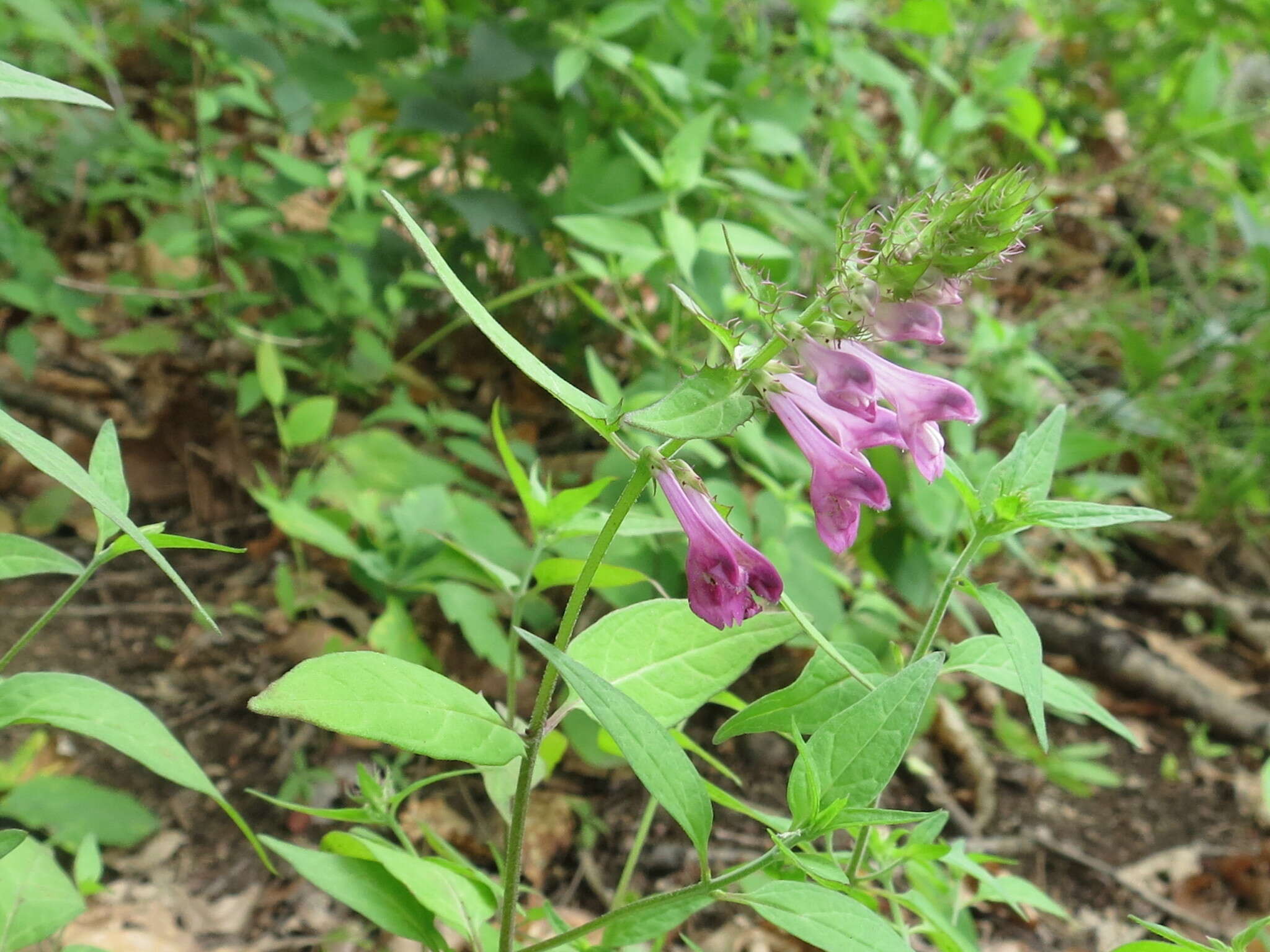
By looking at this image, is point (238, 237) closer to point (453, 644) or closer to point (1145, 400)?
point (453, 644)

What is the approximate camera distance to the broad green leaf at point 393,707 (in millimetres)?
904

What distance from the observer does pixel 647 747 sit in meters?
0.94

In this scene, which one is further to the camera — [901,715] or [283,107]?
[283,107]

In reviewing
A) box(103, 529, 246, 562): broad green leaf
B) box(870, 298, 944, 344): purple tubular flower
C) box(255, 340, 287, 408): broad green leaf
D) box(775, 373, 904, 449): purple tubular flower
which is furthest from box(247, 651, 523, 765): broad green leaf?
box(255, 340, 287, 408): broad green leaf

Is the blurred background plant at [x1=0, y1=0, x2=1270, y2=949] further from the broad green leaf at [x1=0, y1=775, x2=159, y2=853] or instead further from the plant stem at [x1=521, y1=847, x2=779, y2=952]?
the plant stem at [x1=521, y1=847, x2=779, y2=952]

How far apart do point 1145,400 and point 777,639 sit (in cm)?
338

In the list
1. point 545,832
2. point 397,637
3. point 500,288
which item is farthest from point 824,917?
point 500,288

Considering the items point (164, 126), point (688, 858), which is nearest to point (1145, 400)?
point (688, 858)

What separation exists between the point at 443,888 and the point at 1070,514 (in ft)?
3.34

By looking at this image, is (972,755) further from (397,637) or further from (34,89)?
→ (34,89)

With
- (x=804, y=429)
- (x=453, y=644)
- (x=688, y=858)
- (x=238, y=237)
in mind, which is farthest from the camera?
(x=238, y=237)

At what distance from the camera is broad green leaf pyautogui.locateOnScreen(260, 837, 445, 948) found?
4.08 feet

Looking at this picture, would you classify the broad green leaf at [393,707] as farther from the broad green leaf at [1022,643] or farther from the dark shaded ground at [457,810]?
the dark shaded ground at [457,810]

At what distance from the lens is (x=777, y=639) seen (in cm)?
119
